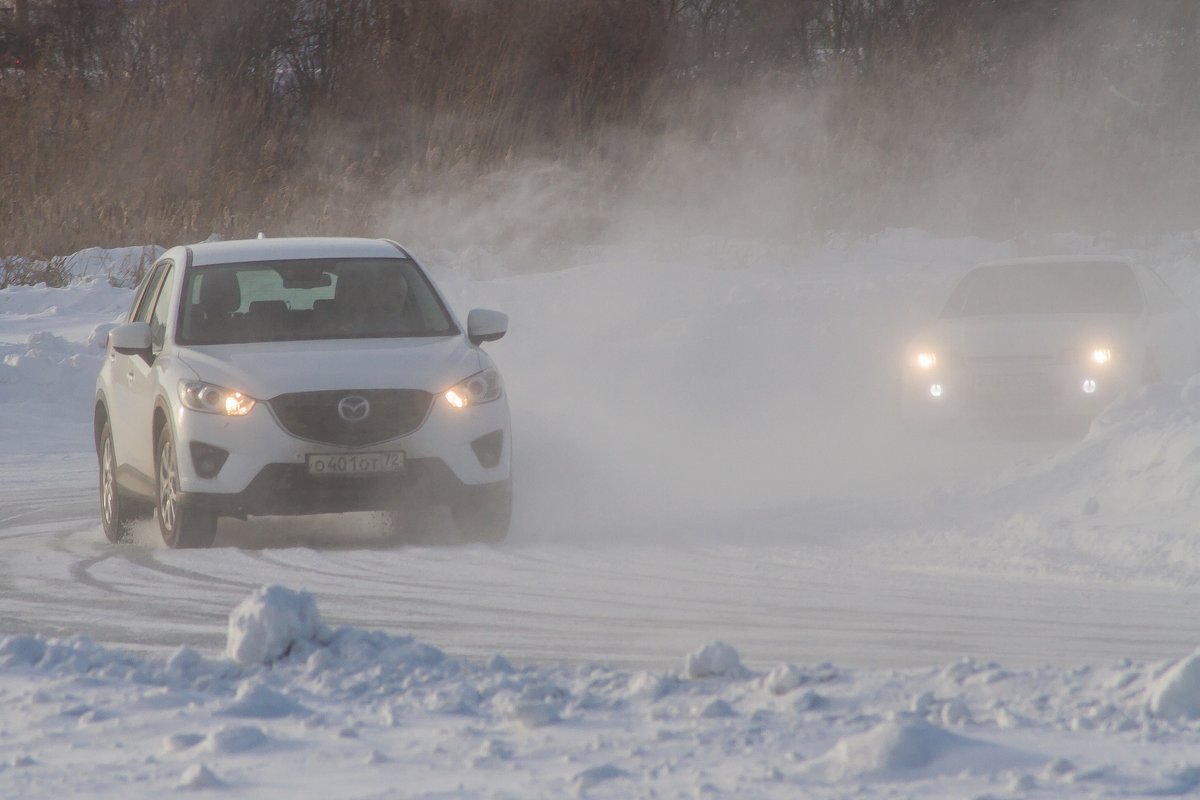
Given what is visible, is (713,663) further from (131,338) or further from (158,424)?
(131,338)

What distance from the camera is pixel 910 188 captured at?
27.2 metres

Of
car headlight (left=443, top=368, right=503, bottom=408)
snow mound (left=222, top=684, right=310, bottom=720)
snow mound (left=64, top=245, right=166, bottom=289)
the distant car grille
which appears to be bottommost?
snow mound (left=222, top=684, right=310, bottom=720)

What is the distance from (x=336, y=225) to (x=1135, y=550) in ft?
60.8

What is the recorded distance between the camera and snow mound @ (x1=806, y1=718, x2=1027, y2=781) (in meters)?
4.22

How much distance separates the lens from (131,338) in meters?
8.96

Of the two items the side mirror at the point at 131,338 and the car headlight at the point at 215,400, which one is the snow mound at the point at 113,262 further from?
the car headlight at the point at 215,400

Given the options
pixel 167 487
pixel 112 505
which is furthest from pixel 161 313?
pixel 167 487

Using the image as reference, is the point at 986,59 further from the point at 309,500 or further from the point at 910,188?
the point at 309,500

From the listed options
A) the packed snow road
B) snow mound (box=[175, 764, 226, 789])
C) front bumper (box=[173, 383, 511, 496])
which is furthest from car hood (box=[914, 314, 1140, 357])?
snow mound (box=[175, 764, 226, 789])

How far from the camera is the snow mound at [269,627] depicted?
5.53 metres

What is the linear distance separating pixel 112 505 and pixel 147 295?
128cm

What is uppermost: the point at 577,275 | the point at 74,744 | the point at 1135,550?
the point at 577,275

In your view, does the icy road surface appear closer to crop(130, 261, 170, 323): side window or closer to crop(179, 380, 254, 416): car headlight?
crop(179, 380, 254, 416): car headlight

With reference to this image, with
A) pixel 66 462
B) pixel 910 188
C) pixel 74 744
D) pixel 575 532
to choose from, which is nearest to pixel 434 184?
pixel 910 188
